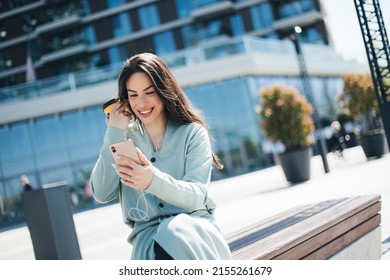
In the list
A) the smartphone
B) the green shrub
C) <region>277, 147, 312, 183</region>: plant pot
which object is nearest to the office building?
the green shrub

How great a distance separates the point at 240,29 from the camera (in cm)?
2467

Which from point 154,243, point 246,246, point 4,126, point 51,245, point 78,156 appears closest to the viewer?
point 154,243

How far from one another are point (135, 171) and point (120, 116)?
1.42ft

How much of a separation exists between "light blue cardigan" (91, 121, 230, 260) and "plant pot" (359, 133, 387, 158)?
5.46 metres

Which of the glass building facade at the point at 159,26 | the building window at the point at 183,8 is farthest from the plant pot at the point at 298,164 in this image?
the building window at the point at 183,8

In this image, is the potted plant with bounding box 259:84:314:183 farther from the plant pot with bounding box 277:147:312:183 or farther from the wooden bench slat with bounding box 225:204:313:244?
the wooden bench slat with bounding box 225:204:313:244

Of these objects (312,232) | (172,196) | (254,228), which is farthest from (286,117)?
(172,196)

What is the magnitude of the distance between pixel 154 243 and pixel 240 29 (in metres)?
24.1

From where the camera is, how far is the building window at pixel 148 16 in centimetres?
2488

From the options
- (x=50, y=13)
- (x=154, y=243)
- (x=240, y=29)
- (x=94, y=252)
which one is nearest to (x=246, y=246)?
(x=154, y=243)

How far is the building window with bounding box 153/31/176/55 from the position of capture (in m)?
25.0

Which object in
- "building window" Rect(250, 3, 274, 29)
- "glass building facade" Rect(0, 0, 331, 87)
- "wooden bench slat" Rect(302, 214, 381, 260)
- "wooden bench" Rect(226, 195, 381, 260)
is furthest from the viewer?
"building window" Rect(250, 3, 274, 29)
